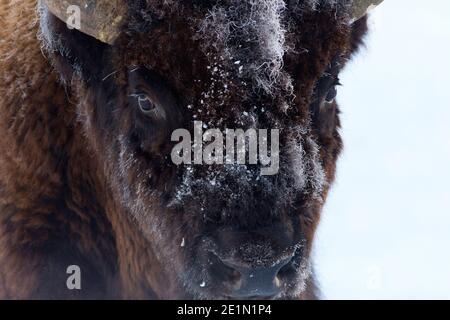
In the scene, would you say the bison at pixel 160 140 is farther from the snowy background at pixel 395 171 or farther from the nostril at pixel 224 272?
the snowy background at pixel 395 171

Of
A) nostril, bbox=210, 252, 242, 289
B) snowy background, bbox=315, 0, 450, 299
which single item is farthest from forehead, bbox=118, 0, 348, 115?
snowy background, bbox=315, 0, 450, 299

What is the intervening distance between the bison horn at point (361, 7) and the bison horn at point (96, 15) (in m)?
1.15

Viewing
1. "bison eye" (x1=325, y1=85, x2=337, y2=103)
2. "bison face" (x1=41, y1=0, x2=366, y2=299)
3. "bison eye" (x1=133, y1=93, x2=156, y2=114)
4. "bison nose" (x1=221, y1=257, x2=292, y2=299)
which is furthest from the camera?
"bison eye" (x1=325, y1=85, x2=337, y2=103)

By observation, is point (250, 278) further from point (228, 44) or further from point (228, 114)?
point (228, 44)

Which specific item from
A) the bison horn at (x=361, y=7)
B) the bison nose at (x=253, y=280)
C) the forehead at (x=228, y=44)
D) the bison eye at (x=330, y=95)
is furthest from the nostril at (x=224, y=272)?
the bison horn at (x=361, y=7)

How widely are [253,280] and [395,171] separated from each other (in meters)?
6.50

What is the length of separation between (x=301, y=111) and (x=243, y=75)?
1.13 feet

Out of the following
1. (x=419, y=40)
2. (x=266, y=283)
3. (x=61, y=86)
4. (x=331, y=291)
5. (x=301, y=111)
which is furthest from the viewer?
(x=419, y=40)

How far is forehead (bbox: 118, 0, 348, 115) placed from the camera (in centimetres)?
419

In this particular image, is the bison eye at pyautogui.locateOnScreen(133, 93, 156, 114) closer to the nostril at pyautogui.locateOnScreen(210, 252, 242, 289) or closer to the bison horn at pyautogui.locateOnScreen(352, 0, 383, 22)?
the nostril at pyautogui.locateOnScreen(210, 252, 242, 289)

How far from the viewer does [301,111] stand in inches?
171

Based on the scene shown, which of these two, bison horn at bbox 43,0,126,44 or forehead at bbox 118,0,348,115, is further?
bison horn at bbox 43,0,126,44
